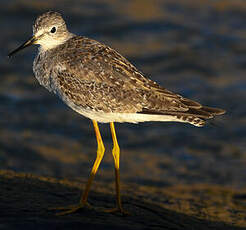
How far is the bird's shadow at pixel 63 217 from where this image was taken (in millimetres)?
8609

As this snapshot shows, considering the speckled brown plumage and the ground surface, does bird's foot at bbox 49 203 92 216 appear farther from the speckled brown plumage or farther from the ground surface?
the speckled brown plumage

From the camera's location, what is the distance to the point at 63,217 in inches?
351

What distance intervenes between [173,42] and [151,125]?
4.67 m

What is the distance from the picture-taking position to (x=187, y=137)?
1638 cm

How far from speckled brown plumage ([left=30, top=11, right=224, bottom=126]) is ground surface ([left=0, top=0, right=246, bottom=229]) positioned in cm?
165

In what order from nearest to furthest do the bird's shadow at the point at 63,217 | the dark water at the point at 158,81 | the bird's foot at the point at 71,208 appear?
the bird's shadow at the point at 63,217, the bird's foot at the point at 71,208, the dark water at the point at 158,81

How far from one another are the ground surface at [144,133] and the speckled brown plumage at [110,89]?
1647 mm

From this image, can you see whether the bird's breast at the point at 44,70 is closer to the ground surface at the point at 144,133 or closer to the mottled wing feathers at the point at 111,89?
the mottled wing feathers at the point at 111,89

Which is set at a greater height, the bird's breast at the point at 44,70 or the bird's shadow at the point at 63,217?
the bird's breast at the point at 44,70

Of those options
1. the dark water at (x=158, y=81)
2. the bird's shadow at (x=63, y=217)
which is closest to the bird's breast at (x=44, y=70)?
the bird's shadow at (x=63, y=217)

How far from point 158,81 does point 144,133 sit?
2457 mm

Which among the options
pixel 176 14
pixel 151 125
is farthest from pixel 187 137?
pixel 176 14

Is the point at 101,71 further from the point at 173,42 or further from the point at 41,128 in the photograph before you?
the point at 173,42

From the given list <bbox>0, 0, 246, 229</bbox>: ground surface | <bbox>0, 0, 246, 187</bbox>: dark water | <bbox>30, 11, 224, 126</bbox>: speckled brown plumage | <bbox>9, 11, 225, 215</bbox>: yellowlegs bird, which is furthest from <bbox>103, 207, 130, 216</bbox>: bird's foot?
<bbox>0, 0, 246, 187</bbox>: dark water
